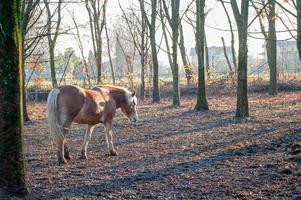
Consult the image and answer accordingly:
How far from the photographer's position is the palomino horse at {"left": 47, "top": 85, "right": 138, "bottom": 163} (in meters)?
8.73

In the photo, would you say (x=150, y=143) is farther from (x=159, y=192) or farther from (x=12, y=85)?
(x=12, y=85)

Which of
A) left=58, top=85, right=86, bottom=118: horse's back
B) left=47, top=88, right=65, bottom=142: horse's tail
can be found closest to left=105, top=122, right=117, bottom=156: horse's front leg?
left=58, top=85, right=86, bottom=118: horse's back

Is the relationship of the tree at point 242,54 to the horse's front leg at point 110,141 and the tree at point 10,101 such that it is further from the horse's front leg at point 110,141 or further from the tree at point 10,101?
the tree at point 10,101

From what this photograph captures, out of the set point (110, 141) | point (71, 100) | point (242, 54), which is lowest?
point (110, 141)

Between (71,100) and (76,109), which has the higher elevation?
(71,100)

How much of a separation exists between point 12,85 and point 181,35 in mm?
37888

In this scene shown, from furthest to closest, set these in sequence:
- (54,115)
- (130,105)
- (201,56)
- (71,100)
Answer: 1. (201,56)
2. (130,105)
3. (71,100)
4. (54,115)

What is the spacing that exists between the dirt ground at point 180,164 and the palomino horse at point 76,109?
50 centimetres

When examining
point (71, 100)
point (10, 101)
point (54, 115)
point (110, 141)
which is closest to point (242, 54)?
point (110, 141)

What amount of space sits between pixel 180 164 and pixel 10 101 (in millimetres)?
3572

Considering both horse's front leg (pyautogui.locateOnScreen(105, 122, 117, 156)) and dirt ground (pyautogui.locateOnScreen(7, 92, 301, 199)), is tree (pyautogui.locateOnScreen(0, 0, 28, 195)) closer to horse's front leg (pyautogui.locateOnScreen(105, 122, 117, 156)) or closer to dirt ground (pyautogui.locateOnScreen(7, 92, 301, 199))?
dirt ground (pyautogui.locateOnScreen(7, 92, 301, 199))

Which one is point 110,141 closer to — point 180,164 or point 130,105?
point 130,105

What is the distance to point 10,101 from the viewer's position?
19.3 feet

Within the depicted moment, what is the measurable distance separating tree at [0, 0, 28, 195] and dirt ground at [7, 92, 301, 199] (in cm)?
49
